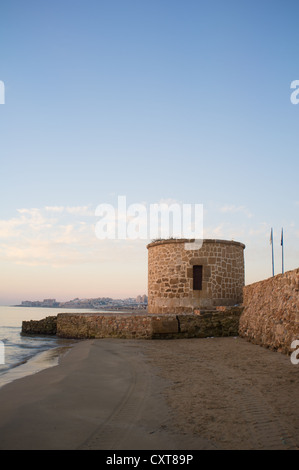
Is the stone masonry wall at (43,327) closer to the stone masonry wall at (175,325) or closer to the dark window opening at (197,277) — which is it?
the stone masonry wall at (175,325)

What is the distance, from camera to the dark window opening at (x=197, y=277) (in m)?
15.0

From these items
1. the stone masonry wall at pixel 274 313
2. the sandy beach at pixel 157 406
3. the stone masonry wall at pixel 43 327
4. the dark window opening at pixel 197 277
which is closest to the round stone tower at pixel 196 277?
the dark window opening at pixel 197 277

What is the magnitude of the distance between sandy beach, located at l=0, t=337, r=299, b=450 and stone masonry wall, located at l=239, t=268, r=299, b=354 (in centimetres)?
72

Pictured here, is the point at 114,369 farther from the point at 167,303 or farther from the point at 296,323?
the point at 167,303

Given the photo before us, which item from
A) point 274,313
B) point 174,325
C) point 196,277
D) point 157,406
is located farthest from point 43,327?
point 157,406

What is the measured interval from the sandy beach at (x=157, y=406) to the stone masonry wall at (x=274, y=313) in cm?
72

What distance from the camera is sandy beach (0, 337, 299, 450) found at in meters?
3.02

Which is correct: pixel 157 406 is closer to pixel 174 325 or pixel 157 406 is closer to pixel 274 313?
pixel 274 313

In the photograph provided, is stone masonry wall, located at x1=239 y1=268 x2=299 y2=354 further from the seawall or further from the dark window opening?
the dark window opening

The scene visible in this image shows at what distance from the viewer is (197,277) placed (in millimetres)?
15148

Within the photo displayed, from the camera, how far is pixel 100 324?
13367mm

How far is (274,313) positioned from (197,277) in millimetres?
6724

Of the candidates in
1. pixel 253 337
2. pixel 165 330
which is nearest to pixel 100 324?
pixel 165 330
